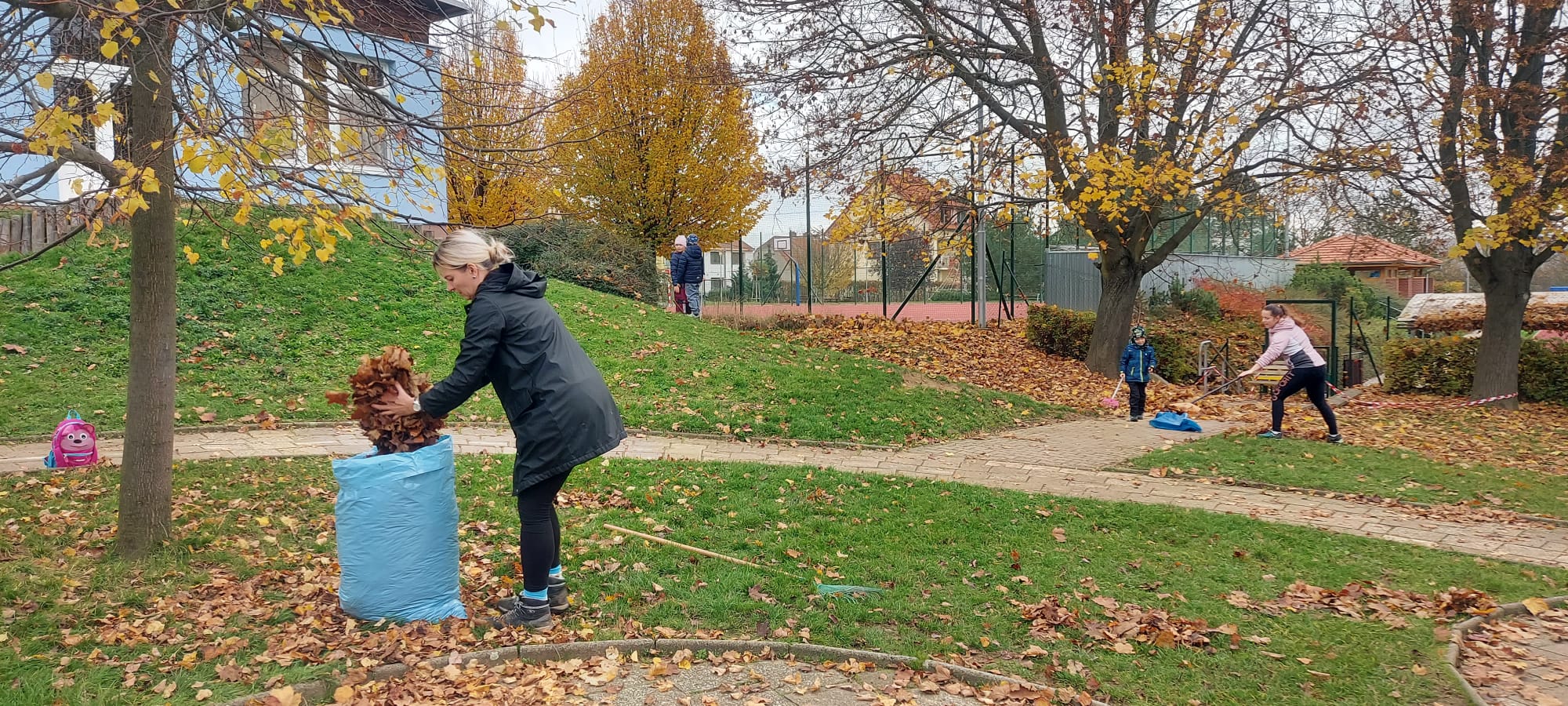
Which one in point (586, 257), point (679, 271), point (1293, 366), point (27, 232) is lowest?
point (1293, 366)

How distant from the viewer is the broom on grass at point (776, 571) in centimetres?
470

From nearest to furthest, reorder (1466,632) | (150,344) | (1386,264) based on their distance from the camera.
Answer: (1466,632), (150,344), (1386,264)

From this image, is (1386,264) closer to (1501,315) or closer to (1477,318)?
(1477,318)

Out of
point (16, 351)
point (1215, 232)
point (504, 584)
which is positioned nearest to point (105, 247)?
point (16, 351)

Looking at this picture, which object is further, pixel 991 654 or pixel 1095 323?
pixel 1095 323

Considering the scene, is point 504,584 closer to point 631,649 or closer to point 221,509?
point 631,649

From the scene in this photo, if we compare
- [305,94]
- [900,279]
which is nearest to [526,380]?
[305,94]

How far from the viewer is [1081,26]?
12766 mm

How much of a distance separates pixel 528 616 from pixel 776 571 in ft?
4.69

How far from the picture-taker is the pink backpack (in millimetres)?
6484

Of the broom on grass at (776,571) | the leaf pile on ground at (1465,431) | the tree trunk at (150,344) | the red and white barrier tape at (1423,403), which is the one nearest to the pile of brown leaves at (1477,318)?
the red and white barrier tape at (1423,403)

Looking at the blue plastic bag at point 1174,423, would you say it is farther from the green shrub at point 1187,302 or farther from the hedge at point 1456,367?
the green shrub at point 1187,302

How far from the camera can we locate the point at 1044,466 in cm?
859

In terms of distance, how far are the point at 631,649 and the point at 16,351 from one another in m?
9.23
